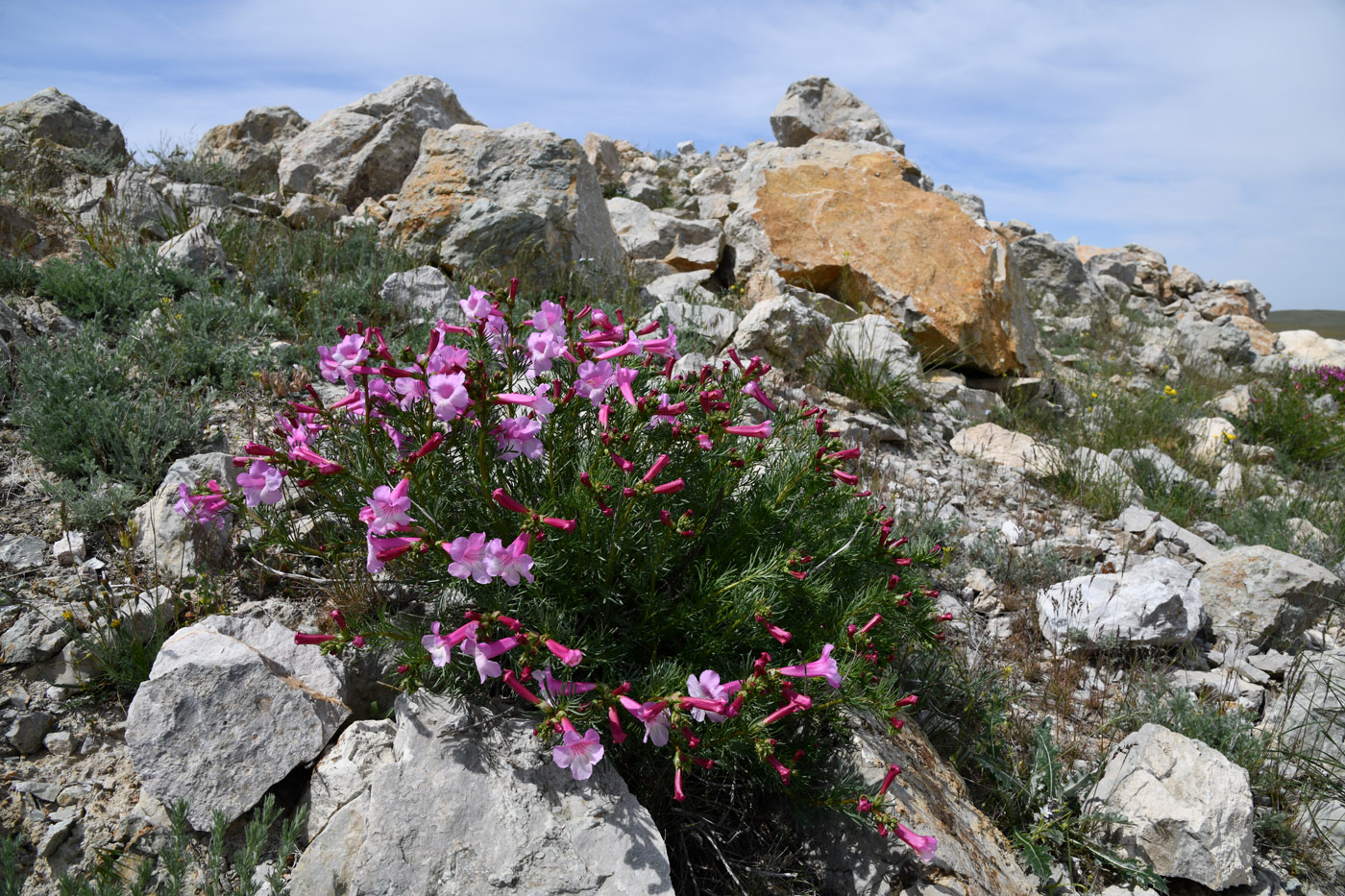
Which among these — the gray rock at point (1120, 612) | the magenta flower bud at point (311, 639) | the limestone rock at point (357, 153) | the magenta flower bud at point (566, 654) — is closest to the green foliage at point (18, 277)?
the magenta flower bud at point (311, 639)

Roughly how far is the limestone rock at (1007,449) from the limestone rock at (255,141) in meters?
9.84

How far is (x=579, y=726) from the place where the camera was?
214 cm

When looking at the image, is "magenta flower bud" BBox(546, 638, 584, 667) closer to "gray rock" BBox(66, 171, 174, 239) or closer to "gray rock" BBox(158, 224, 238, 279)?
"gray rock" BBox(158, 224, 238, 279)

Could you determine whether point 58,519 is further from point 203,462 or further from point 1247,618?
point 1247,618

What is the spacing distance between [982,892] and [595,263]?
6.71 metres

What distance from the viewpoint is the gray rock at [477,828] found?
6.48ft

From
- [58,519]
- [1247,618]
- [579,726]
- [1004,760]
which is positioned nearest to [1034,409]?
[1247,618]

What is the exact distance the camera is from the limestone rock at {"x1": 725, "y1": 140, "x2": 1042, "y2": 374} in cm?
749

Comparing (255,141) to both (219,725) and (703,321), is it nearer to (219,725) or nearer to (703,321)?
(703,321)

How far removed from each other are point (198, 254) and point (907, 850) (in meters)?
6.35

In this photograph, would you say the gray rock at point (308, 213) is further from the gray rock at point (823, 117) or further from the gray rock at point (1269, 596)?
the gray rock at point (823, 117)

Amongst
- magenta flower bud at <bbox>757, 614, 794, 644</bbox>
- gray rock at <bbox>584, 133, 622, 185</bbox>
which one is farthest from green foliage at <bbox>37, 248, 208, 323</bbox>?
gray rock at <bbox>584, 133, 622, 185</bbox>

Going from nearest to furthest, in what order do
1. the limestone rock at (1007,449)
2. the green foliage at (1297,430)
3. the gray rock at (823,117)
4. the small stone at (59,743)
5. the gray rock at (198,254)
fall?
1. the small stone at (59,743)
2. the gray rock at (198,254)
3. the limestone rock at (1007,449)
4. the green foliage at (1297,430)
5. the gray rock at (823,117)

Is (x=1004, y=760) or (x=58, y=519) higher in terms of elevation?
(x=58, y=519)
